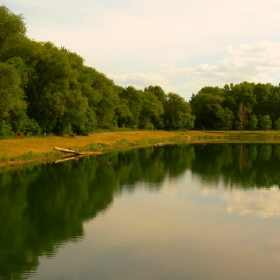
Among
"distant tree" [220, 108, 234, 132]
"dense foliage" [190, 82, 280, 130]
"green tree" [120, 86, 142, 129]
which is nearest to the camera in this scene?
"green tree" [120, 86, 142, 129]

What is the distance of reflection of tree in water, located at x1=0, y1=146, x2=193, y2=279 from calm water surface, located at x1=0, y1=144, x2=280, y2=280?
0.06 meters

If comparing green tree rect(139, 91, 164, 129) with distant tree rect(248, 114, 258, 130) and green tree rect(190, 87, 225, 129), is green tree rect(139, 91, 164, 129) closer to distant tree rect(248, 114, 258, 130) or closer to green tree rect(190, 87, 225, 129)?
green tree rect(190, 87, 225, 129)

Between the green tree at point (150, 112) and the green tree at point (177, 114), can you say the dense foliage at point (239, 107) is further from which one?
the green tree at point (150, 112)

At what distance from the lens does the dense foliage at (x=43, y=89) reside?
49750mm

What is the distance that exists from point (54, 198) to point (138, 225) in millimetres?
8844

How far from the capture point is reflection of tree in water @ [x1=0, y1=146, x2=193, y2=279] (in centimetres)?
1694

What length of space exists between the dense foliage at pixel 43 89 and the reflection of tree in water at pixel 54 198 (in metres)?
12.9

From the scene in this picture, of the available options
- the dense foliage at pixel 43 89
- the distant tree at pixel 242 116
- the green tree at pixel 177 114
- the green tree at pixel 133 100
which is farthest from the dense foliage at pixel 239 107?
the dense foliage at pixel 43 89

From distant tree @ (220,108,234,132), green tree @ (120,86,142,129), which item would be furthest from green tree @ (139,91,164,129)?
distant tree @ (220,108,234,132)

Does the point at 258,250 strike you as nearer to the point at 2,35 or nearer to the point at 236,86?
the point at 2,35

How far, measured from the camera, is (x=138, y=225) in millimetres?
20219

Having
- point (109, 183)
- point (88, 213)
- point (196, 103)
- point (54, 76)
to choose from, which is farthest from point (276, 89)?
point (88, 213)

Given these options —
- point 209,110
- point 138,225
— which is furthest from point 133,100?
point 138,225

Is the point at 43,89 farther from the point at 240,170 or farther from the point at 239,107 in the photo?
the point at 239,107
